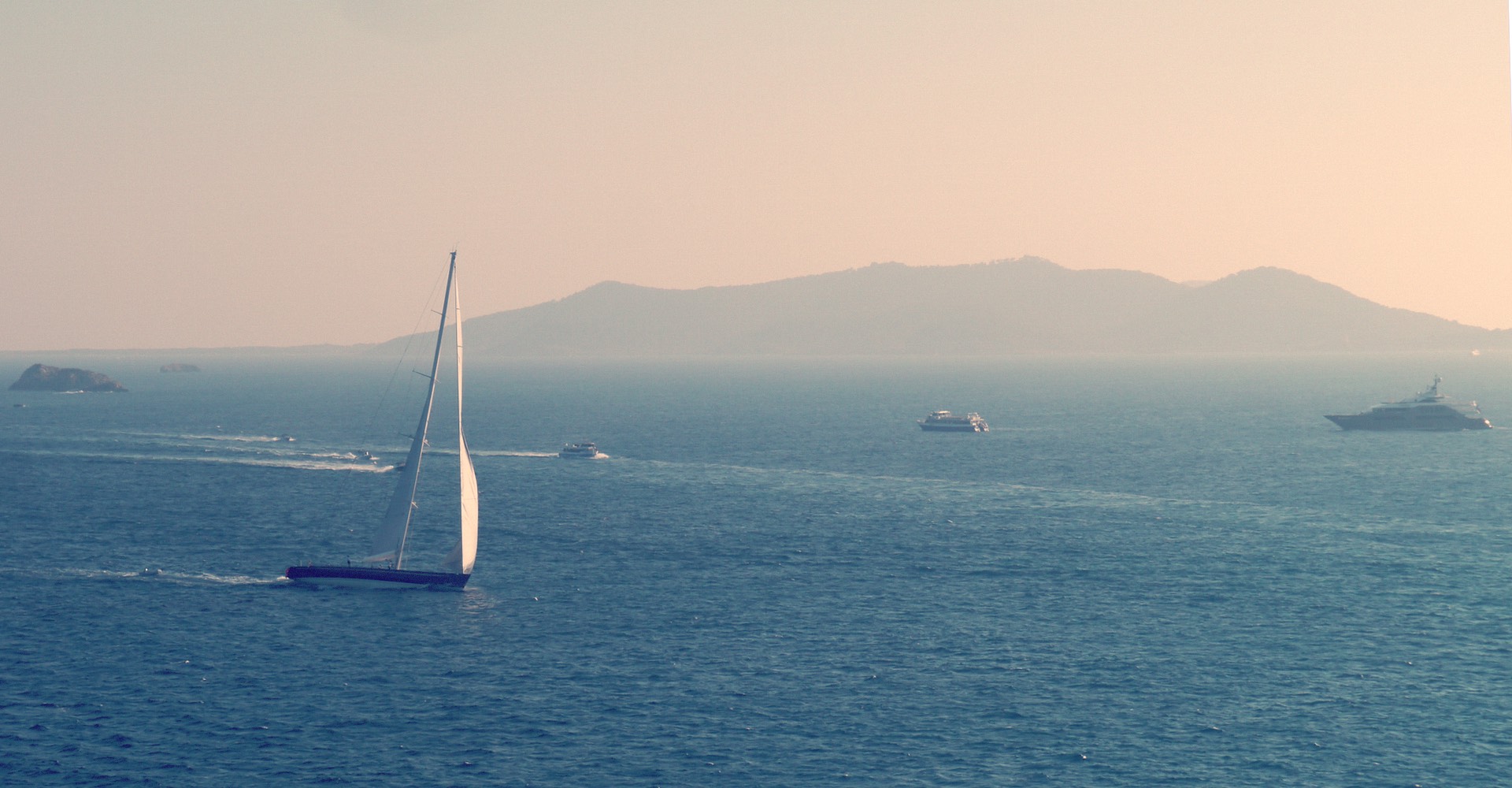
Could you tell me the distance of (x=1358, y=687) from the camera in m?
68.0

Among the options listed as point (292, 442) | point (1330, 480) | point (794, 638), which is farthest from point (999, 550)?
point (292, 442)

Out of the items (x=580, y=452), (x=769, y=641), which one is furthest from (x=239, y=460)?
(x=769, y=641)

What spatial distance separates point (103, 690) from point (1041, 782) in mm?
48459

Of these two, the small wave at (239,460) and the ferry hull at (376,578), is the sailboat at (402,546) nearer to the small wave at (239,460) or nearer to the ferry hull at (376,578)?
the ferry hull at (376,578)

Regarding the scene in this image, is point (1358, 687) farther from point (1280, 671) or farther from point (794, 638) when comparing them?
point (794, 638)

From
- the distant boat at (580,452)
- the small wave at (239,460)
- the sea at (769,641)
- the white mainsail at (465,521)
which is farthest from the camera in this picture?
the distant boat at (580,452)

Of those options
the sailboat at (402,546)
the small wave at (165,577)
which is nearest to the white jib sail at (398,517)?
the sailboat at (402,546)

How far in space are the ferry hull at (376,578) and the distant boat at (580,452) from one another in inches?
3366

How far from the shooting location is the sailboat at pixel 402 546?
88688 millimetres

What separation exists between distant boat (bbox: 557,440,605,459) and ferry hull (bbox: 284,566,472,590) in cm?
8549

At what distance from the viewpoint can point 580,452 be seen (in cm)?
17625

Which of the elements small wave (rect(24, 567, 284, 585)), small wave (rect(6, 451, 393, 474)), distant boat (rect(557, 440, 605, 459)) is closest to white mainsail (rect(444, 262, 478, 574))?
small wave (rect(24, 567, 284, 585))

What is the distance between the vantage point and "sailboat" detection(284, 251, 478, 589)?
88.7 m

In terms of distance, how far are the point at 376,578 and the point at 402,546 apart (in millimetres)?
2817
